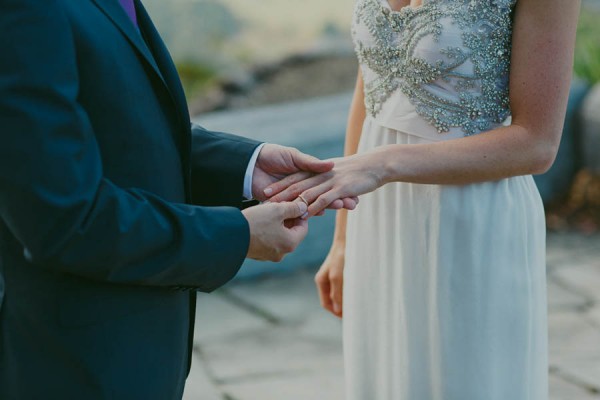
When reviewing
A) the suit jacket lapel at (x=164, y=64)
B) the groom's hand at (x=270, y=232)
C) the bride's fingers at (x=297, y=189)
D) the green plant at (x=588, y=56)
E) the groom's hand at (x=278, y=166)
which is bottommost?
the groom's hand at (x=270, y=232)

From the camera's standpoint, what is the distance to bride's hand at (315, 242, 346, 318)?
262cm

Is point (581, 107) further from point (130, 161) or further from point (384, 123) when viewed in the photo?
point (130, 161)

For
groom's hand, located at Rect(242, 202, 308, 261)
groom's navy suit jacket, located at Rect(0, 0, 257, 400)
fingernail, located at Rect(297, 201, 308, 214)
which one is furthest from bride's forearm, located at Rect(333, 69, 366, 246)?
groom's navy suit jacket, located at Rect(0, 0, 257, 400)

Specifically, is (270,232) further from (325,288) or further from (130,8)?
(325,288)

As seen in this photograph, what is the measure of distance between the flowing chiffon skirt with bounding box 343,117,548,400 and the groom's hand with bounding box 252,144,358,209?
244mm

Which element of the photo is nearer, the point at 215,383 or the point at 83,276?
the point at 83,276

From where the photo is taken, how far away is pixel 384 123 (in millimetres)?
2293

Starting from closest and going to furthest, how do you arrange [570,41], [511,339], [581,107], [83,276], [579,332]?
[83,276] < [570,41] < [511,339] < [579,332] < [581,107]

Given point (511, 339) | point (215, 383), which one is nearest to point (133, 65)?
point (511, 339)

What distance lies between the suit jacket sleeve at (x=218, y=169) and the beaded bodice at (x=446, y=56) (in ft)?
1.35

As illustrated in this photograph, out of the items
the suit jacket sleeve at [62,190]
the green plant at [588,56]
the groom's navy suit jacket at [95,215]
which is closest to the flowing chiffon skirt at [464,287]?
the groom's navy suit jacket at [95,215]

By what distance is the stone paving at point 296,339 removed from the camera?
380 centimetres

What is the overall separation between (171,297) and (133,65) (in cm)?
46

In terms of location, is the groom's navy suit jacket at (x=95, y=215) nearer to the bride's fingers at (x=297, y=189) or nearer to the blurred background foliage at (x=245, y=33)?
the bride's fingers at (x=297, y=189)
